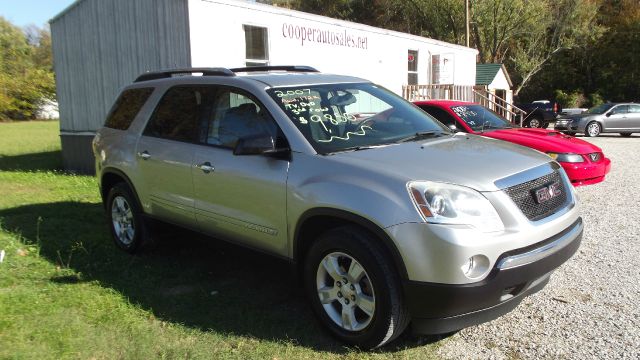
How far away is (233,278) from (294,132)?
1.72 meters

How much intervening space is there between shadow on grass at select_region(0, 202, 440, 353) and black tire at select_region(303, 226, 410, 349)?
0.66 ft

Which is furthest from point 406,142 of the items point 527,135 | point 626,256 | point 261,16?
point 261,16

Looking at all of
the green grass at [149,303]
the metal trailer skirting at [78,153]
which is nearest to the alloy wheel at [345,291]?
the green grass at [149,303]

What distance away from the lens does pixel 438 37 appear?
121 feet

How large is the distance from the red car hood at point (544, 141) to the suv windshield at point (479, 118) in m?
0.33

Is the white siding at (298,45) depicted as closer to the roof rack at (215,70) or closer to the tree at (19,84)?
the roof rack at (215,70)

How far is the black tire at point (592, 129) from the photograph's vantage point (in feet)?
67.6

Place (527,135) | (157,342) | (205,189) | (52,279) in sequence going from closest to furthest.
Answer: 1. (157,342)
2. (205,189)
3. (52,279)
4. (527,135)

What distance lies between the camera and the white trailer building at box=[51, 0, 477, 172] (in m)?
9.69

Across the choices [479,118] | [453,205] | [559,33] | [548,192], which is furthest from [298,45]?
[559,33]

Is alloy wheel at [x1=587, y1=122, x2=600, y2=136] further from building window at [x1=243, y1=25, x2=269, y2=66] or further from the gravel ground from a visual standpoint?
the gravel ground

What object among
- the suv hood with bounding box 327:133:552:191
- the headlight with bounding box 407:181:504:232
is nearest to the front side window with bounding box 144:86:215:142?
the suv hood with bounding box 327:133:552:191

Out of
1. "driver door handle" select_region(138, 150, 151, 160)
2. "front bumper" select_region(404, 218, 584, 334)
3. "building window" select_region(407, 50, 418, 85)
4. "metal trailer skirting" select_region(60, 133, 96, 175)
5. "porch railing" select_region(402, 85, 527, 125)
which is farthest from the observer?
"building window" select_region(407, 50, 418, 85)

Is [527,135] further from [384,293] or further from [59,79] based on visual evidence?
[59,79]
